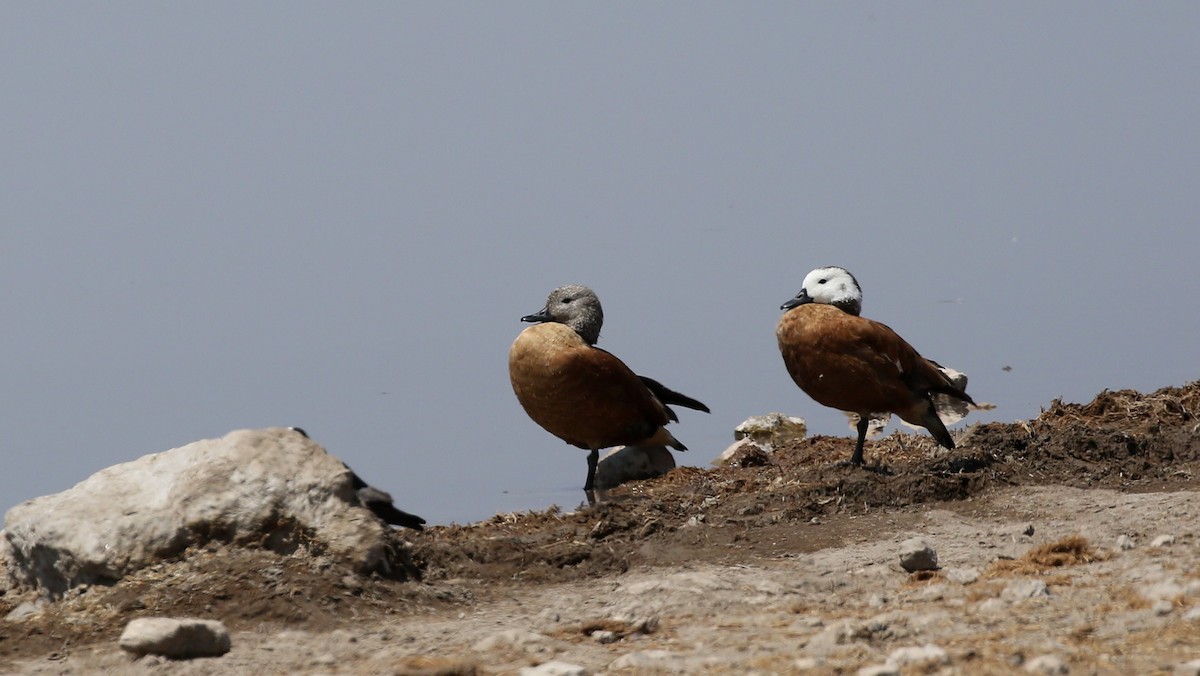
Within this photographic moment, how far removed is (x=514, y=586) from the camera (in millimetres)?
7562

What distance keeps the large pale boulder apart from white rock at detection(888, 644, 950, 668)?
305 cm

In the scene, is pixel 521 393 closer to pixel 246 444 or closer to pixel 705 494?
pixel 705 494

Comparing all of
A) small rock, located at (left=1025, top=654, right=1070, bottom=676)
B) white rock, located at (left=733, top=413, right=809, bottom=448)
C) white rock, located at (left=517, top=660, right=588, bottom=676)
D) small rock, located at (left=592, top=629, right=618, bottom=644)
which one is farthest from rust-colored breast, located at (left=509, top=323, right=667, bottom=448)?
small rock, located at (left=1025, top=654, right=1070, bottom=676)

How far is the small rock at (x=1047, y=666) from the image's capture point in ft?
15.6

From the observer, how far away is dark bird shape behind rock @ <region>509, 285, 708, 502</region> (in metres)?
11.0

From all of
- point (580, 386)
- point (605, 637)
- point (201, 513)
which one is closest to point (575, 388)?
point (580, 386)

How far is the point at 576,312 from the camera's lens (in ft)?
38.1

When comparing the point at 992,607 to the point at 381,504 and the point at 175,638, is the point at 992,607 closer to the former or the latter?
the point at 175,638

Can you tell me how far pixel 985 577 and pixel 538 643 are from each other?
7.79 ft

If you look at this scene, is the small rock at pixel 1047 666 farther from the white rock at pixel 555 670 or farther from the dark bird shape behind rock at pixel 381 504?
the dark bird shape behind rock at pixel 381 504

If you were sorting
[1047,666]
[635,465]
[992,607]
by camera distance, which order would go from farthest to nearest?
[635,465]
[992,607]
[1047,666]

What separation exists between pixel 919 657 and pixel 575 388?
20.4ft

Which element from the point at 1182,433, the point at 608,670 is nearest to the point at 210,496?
the point at 608,670

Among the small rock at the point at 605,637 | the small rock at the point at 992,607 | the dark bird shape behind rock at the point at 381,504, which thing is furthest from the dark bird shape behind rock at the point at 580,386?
the small rock at the point at 992,607
